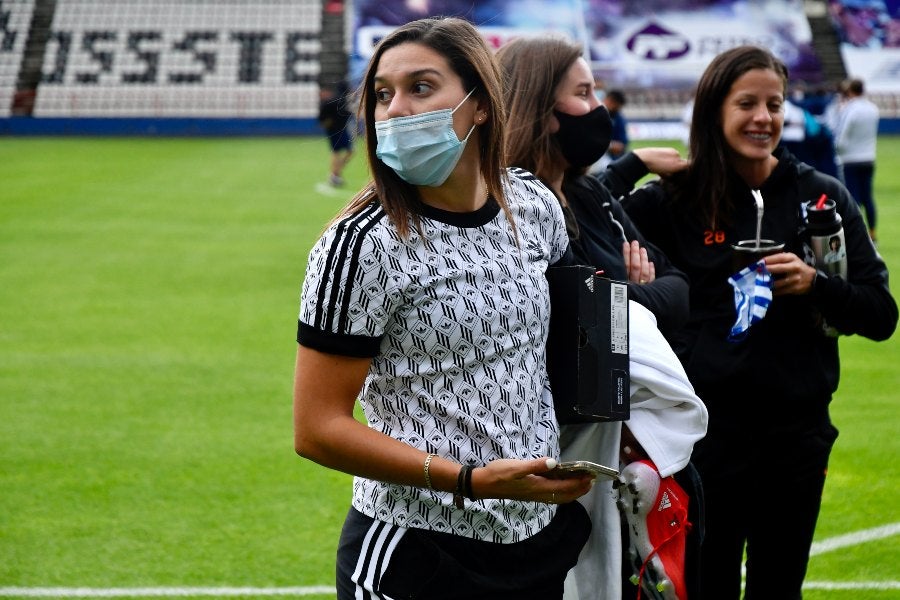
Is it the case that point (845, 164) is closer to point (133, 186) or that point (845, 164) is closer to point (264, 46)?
point (133, 186)

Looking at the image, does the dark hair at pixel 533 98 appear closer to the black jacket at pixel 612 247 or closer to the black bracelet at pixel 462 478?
the black jacket at pixel 612 247

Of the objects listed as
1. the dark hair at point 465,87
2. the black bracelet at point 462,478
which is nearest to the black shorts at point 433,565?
the black bracelet at point 462,478

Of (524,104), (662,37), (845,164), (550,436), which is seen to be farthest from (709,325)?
(662,37)

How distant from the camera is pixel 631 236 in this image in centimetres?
329

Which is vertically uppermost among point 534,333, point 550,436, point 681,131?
point 534,333

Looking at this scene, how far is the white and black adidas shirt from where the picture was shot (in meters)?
2.31

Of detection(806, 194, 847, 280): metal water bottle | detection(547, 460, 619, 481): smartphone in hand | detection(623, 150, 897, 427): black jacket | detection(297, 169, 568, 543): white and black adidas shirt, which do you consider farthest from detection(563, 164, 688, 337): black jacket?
detection(547, 460, 619, 481): smartphone in hand

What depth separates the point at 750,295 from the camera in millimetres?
3326

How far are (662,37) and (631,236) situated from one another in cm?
3704

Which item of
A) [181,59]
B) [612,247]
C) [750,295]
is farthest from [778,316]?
[181,59]

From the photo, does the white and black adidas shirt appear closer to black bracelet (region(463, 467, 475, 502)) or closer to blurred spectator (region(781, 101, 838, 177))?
black bracelet (region(463, 467, 475, 502))

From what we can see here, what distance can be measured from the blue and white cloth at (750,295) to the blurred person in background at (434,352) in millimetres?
946

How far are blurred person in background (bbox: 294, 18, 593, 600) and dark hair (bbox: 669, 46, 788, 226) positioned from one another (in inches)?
47.5

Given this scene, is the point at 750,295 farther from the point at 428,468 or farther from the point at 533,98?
the point at 428,468
